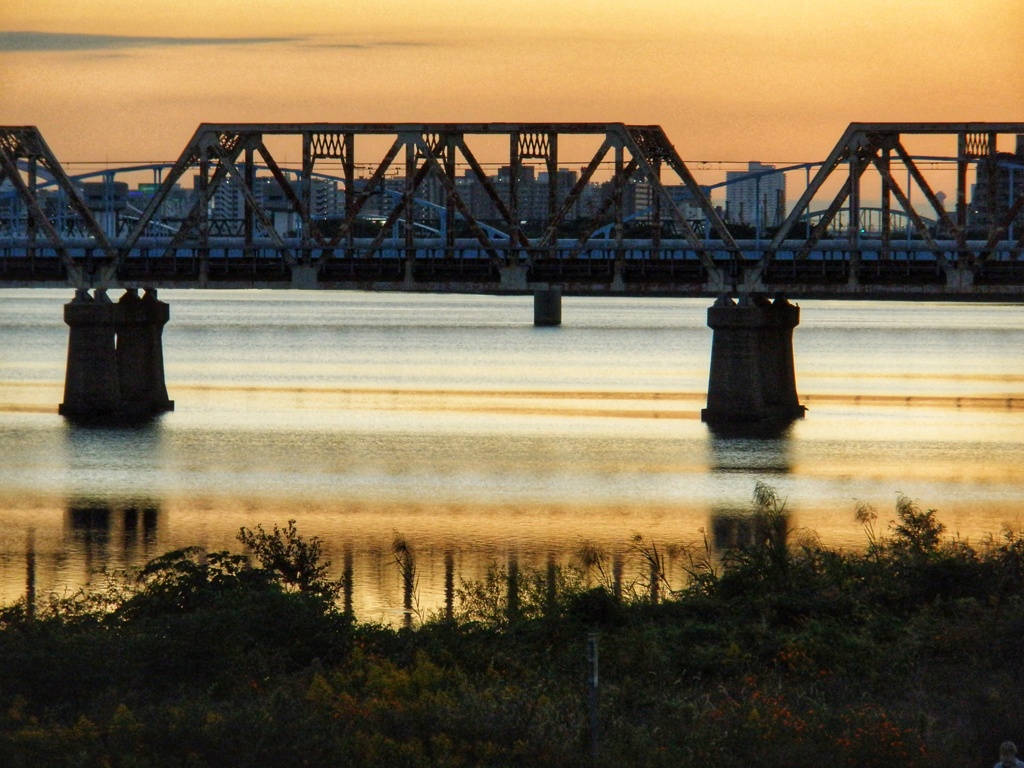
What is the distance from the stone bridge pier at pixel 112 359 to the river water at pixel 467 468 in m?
1.88

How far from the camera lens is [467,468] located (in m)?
60.8

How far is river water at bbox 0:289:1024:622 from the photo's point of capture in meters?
43.0

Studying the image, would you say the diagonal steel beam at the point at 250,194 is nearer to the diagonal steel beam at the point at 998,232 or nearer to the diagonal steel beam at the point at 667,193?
the diagonal steel beam at the point at 667,193

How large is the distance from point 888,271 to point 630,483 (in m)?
20.7

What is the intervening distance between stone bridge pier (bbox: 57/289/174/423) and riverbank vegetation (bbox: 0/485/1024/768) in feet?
137

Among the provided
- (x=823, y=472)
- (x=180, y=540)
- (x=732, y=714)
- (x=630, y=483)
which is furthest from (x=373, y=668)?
(x=823, y=472)

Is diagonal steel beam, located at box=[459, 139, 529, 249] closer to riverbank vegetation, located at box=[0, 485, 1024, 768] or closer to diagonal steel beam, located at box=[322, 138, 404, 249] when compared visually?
diagonal steel beam, located at box=[322, 138, 404, 249]

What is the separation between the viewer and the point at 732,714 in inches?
778

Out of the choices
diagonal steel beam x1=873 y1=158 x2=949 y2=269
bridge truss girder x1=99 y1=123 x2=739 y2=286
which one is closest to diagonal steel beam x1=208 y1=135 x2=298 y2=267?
bridge truss girder x1=99 y1=123 x2=739 y2=286

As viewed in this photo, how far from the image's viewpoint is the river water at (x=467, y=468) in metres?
43.0

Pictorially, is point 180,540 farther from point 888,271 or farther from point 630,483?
point 888,271

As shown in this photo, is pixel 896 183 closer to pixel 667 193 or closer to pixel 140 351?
pixel 667 193

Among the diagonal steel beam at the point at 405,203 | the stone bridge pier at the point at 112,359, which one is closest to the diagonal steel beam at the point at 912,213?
the diagonal steel beam at the point at 405,203

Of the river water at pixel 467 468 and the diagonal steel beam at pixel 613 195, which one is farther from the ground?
the diagonal steel beam at pixel 613 195
